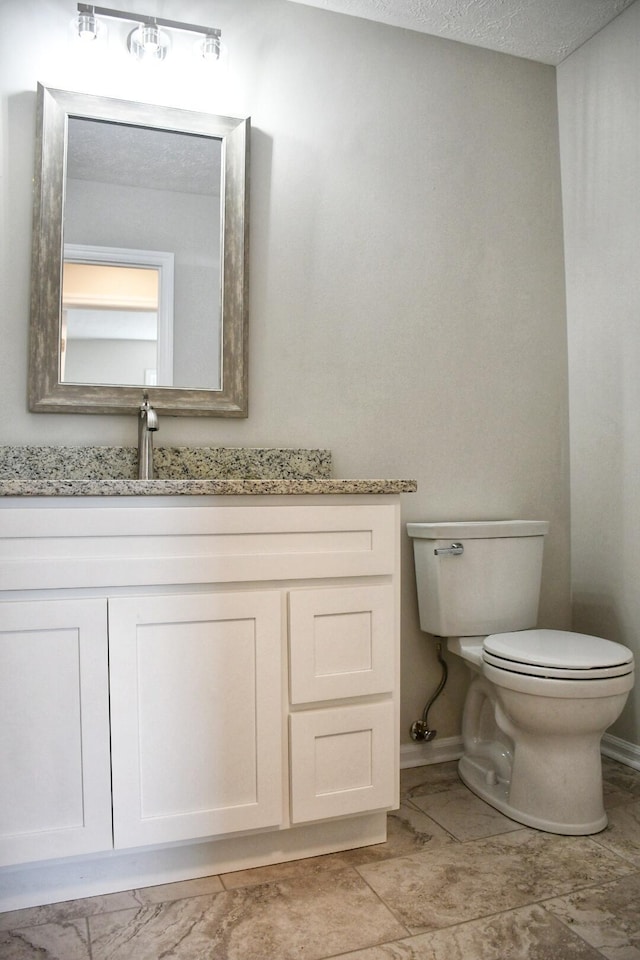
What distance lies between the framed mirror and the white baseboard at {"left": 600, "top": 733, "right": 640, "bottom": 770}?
153 centimetres

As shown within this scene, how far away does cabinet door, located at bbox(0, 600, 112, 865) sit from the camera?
1.37 m

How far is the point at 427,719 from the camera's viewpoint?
2.24 m

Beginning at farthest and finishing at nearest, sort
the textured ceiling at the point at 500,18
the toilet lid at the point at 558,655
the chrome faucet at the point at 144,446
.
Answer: the textured ceiling at the point at 500,18
the chrome faucet at the point at 144,446
the toilet lid at the point at 558,655

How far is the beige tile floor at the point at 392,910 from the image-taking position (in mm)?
1308

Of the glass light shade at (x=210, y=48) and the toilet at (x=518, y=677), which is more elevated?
the glass light shade at (x=210, y=48)

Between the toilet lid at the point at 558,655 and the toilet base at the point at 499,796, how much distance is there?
38 cm

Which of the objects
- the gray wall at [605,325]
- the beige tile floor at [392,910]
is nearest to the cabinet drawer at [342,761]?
the beige tile floor at [392,910]

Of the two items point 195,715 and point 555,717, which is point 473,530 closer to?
point 555,717

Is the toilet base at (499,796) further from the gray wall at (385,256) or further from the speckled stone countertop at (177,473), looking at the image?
the speckled stone countertop at (177,473)

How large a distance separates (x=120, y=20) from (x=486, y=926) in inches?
89.0

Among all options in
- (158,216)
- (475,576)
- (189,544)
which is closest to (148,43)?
(158,216)

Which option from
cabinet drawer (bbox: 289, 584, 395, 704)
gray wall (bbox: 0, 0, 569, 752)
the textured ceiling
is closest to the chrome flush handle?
gray wall (bbox: 0, 0, 569, 752)

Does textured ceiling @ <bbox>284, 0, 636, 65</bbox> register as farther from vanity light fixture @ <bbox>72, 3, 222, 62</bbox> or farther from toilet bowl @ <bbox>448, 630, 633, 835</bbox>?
toilet bowl @ <bbox>448, 630, 633, 835</bbox>

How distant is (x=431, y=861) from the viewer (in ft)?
5.32
